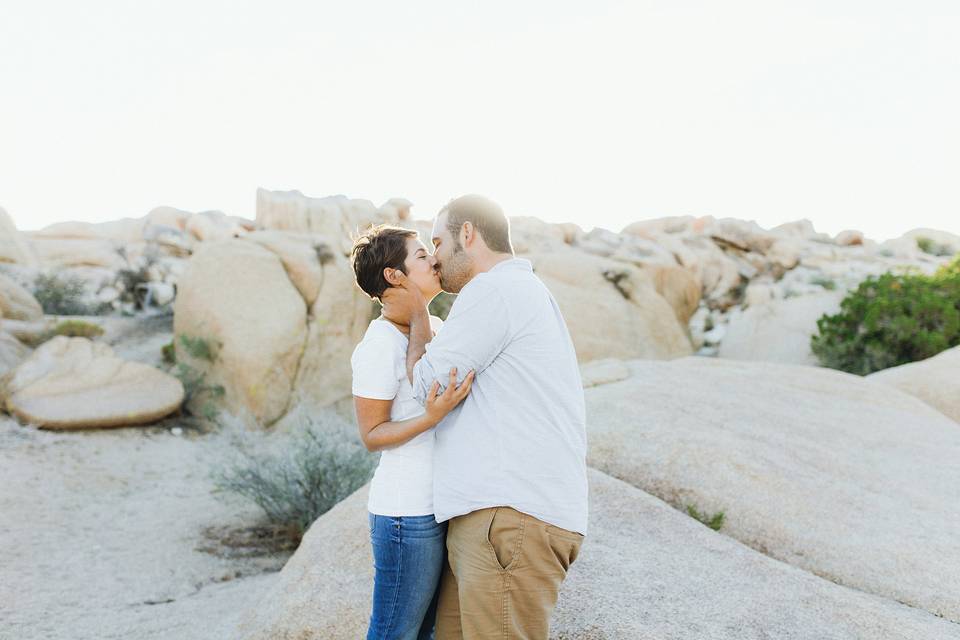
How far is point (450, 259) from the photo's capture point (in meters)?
2.63

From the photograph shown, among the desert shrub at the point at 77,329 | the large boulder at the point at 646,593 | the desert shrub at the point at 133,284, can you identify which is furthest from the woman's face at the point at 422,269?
the desert shrub at the point at 133,284

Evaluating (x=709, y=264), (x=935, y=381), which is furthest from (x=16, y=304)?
(x=709, y=264)

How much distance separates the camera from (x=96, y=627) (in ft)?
16.8

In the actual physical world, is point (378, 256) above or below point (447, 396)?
above

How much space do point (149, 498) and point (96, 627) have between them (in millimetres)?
3618

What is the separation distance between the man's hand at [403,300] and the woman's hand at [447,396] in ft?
1.47

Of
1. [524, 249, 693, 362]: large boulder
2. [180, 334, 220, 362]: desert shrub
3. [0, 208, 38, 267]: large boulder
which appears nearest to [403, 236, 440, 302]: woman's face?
[180, 334, 220, 362]: desert shrub

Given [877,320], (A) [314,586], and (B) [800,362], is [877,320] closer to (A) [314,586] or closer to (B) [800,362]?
(B) [800,362]

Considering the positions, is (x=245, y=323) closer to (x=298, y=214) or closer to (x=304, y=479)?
(x=304, y=479)

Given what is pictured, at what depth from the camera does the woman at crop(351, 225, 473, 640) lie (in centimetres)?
241

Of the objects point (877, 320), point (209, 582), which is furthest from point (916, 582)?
point (877, 320)

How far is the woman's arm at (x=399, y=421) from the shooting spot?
7.63 feet

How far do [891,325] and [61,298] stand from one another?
19.0m

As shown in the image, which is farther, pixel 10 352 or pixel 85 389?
pixel 10 352
